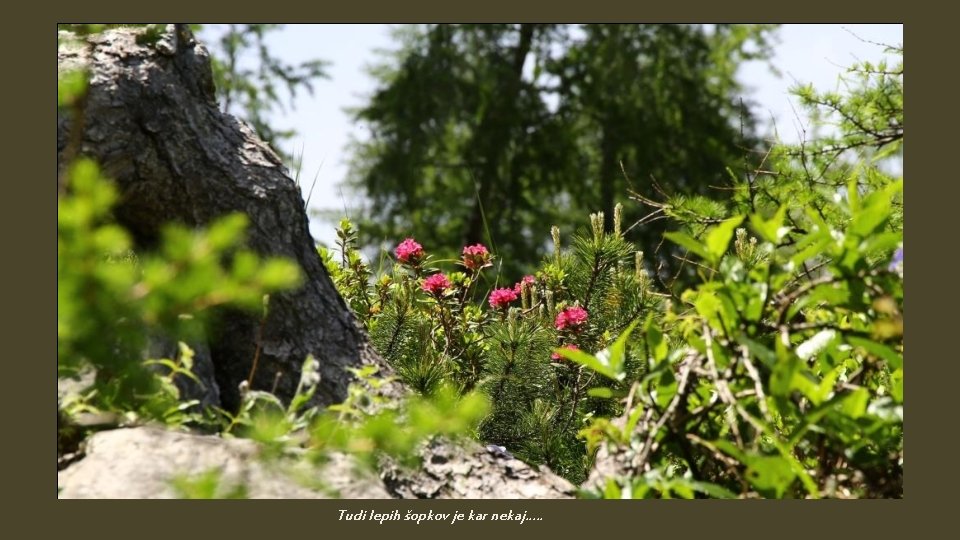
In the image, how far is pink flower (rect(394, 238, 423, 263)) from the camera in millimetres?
4410

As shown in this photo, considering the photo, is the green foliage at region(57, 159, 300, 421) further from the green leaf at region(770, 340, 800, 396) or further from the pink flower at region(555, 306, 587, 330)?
the pink flower at region(555, 306, 587, 330)

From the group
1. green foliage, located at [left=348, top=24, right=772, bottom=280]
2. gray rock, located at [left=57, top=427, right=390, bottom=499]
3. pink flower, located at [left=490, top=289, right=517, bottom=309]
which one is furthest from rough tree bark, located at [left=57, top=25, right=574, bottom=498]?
green foliage, located at [left=348, top=24, right=772, bottom=280]

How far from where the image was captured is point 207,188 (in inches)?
113

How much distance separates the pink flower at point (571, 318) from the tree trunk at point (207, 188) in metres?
1.31

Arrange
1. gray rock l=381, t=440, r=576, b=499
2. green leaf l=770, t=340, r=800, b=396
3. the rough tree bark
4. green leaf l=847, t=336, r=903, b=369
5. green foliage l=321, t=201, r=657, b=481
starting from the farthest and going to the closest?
green foliage l=321, t=201, r=657, b=481
the rough tree bark
gray rock l=381, t=440, r=576, b=499
green leaf l=847, t=336, r=903, b=369
green leaf l=770, t=340, r=800, b=396

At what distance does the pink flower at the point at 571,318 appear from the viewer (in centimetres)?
404

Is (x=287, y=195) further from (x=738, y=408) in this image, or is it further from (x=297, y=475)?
(x=738, y=408)

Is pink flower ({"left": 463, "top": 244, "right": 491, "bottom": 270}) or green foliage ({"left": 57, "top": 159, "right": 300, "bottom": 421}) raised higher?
green foliage ({"left": 57, "top": 159, "right": 300, "bottom": 421})

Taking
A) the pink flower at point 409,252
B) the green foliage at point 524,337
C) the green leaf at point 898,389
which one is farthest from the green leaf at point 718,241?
the pink flower at point 409,252

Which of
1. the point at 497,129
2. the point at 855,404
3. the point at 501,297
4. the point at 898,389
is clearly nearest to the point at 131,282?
the point at 855,404

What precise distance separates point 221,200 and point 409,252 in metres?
1.63

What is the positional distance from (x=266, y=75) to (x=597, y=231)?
898 cm

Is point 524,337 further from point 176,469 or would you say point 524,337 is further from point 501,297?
point 176,469

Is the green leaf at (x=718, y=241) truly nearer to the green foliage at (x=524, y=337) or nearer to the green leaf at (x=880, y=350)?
the green leaf at (x=880, y=350)
